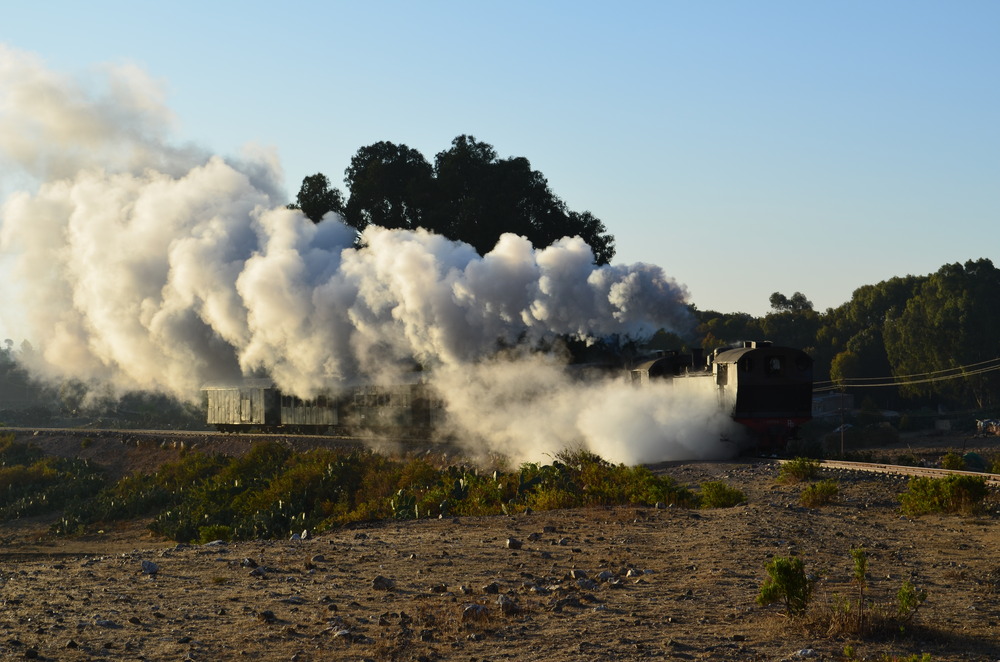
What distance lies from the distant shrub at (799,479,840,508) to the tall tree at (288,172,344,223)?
1745 inches

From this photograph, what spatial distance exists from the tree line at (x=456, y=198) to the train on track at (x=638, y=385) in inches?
508

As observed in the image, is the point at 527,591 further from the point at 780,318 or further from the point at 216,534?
the point at 780,318

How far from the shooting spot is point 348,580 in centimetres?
1331

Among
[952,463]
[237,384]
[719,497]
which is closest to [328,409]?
[237,384]

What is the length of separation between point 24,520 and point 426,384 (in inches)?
568

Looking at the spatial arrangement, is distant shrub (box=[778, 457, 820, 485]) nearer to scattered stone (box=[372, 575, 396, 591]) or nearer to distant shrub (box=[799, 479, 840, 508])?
distant shrub (box=[799, 479, 840, 508])

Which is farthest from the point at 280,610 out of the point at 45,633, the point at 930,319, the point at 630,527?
the point at 930,319

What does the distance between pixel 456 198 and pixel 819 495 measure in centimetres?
4133

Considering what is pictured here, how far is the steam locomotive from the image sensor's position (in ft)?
91.5

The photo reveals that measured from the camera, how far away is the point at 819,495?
19.1 meters

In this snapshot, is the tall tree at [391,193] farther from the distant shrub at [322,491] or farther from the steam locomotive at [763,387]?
the steam locomotive at [763,387]

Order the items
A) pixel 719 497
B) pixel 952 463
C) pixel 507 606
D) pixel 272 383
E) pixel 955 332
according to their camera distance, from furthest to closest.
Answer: pixel 955 332 < pixel 272 383 < pixel 952 463 < pixel 719 497 < pixel 507 606

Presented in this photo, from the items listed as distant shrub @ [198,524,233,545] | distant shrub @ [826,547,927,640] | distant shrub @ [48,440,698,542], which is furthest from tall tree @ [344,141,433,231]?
distant shrub @ [826,547,927,640]

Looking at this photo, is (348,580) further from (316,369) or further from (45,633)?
(316,369)
